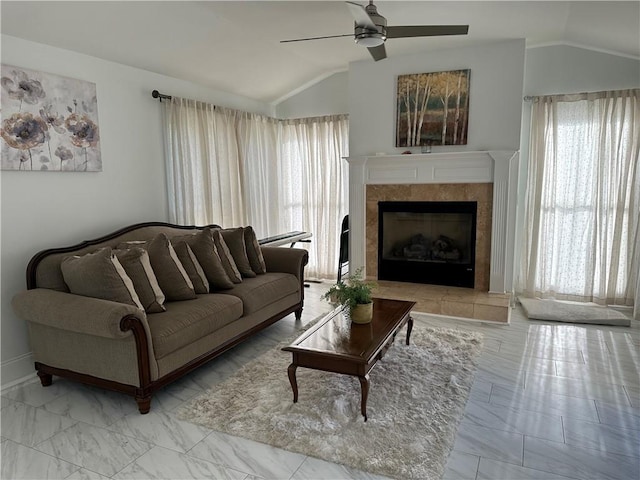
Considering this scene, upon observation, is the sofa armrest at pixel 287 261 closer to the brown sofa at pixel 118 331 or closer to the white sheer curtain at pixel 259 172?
the brown sofa at pixel 118 331

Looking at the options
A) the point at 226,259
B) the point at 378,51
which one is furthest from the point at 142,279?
the point at 378,51

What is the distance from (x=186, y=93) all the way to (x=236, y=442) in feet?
11.8

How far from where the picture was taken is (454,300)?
14.3 ft

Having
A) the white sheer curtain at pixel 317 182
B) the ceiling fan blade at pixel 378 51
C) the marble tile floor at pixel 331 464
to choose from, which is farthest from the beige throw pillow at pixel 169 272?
the white sheer curtain at pixel 317 182

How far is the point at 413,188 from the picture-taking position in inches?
190

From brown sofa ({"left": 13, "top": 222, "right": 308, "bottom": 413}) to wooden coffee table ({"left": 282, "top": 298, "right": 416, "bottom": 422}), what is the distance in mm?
749

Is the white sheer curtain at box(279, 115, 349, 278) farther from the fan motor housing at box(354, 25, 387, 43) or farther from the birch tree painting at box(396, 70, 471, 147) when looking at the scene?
the fan motor housing at box(354, 25, 387, 43)

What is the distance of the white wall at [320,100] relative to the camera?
18.3 ft

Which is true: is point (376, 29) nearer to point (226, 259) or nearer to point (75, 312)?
point (226, 259)

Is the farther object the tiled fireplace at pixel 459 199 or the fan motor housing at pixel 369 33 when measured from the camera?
the tiled fireplace at pixel 459 199

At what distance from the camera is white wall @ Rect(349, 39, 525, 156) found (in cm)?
436

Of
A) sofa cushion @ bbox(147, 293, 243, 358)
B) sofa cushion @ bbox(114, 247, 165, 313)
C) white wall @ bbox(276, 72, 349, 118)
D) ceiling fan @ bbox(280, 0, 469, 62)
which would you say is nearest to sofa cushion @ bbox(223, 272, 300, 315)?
sofa cushion @ bbox(147, 293, 243, 358)

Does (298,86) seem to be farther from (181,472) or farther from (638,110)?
(181,472)

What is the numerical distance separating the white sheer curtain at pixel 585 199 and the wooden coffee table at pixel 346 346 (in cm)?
260
